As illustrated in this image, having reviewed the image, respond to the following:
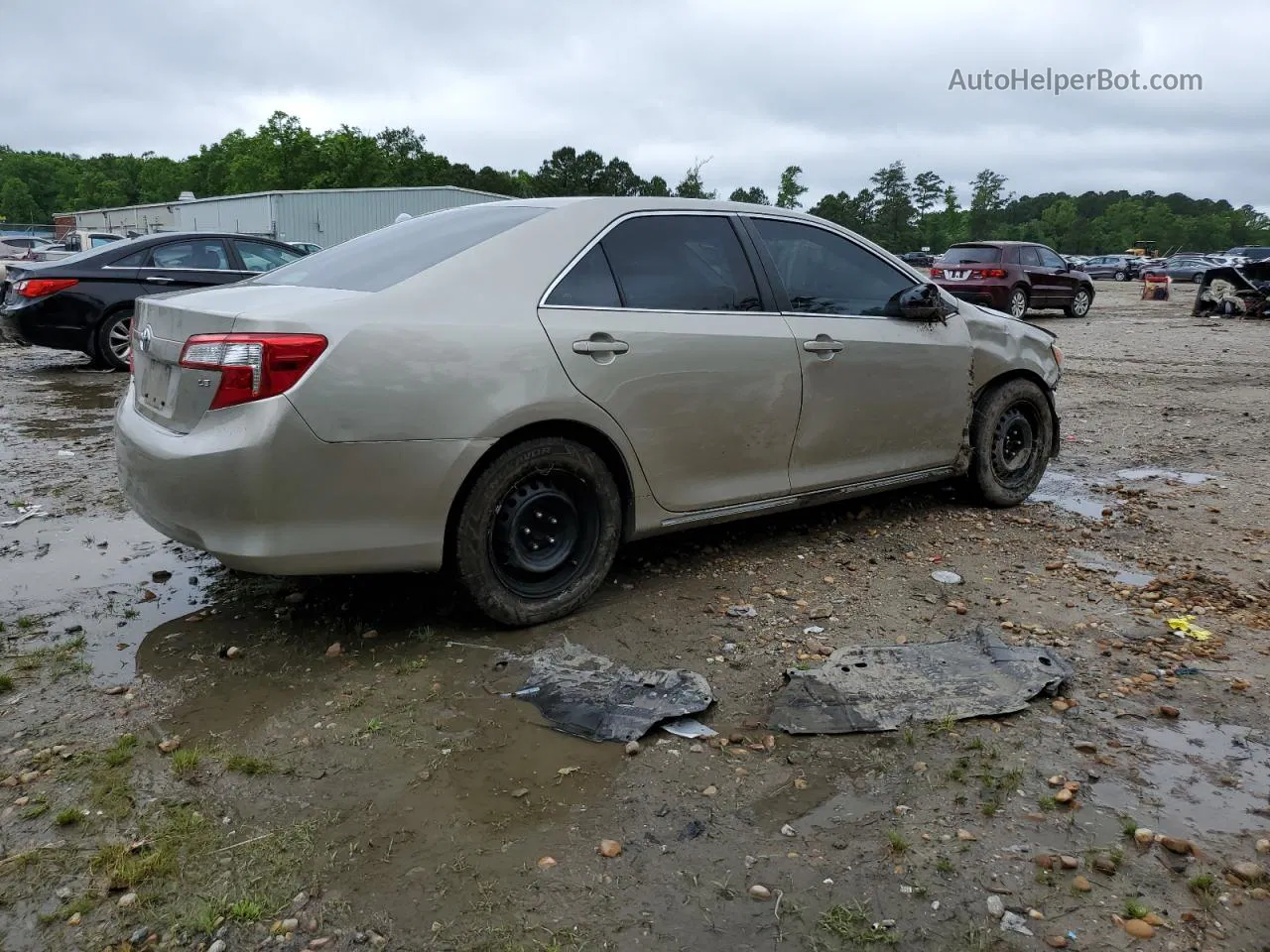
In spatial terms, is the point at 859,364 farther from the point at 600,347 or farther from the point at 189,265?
the point at 189,265

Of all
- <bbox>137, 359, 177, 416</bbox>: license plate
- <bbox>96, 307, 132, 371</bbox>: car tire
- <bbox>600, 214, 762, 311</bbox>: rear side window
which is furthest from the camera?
<bbox>96, 307, 132, 371</bbox>: car tire

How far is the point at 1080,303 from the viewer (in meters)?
21.8

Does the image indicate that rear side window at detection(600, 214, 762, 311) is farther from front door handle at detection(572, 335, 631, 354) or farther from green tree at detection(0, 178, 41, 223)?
green tree at detection(0, 178, 41, 223)

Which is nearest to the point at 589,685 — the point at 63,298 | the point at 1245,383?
the point at 63,298

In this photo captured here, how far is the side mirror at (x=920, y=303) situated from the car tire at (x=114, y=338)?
8850 millimetres

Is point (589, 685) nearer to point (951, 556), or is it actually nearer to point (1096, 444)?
point (951, 556)

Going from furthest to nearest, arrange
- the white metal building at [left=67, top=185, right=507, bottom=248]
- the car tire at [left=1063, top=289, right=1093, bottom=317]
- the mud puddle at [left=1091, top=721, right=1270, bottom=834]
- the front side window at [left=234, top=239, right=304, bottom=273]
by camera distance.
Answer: the white metal building at [left=67, top=185, right=507, bottom=248] → the car tire at [left=1063, top=289, right=1093, bottom=317] → the front side window at [left=234, top=239, right=304, bottom=273] → the mud puddle at [left=1091, top=721, right=1270, bottom=834]

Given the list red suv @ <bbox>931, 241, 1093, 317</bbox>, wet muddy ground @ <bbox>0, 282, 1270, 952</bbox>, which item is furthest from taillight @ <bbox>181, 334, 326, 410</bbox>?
red suv @ <bbox>931, 241, 1093, 317</bbox>

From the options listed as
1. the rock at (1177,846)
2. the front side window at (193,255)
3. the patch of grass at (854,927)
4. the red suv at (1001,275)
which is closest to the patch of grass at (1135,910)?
the rock at (1177,846)

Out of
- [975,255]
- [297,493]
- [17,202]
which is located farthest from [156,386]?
[17,202]

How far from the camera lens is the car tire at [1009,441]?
17.9ft

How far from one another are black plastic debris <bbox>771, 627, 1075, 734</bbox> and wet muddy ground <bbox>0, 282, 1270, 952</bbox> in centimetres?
8

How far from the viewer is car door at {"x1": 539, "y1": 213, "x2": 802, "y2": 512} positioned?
3.82 m

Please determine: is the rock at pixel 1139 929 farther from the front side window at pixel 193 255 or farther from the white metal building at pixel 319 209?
the white metal building at pixel 319 209
